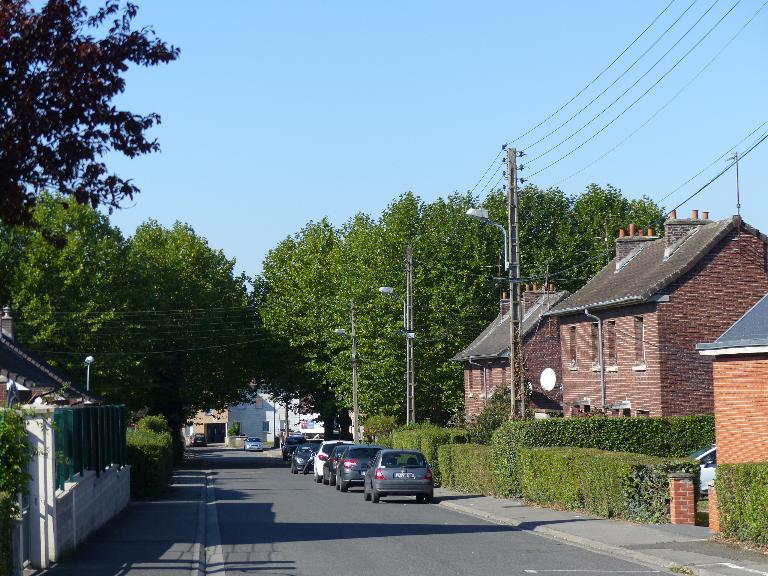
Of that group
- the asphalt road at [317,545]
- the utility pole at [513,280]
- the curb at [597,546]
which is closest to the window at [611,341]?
the utility pole at [513,280]

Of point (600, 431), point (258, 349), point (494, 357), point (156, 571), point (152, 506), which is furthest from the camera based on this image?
point (258, 349)

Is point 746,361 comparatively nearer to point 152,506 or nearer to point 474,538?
point 474,538

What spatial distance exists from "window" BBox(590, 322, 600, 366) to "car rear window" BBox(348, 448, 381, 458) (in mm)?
7840

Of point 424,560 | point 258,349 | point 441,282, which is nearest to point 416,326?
point 441,282

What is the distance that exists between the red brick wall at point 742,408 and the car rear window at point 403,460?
12372 millimetres

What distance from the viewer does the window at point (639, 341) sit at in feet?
126

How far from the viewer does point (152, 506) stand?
105 feet

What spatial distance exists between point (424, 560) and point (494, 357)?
122ft

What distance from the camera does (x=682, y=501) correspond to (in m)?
22.7

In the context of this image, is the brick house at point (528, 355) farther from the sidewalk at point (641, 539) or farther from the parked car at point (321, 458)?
the sidewalk at point (641, 539)

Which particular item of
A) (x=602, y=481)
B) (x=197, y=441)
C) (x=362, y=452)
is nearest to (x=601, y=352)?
(x=362, y=452)

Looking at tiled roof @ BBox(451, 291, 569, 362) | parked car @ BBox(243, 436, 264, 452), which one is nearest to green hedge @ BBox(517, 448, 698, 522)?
tiled roof @ BBox(451, 291, 569, 362)

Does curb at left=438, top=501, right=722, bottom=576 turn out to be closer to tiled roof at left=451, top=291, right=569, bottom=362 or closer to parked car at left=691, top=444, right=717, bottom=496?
parked car at left=691, top=444, right=717, bottom=496

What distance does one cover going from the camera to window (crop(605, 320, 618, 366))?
40.3 meters
